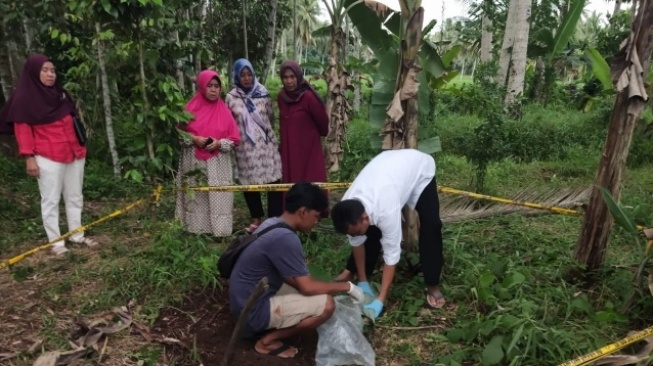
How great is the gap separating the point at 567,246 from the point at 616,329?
43.9 inches

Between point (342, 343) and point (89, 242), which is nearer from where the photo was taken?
point (342, 343)

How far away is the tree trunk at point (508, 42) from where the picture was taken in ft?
27.0

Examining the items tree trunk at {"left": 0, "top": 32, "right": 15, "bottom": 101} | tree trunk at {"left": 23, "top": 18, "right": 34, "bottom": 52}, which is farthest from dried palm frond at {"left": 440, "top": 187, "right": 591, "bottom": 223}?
tree trunk at {"left": 23, "top": 18, "right": 34, "bottom": 52}

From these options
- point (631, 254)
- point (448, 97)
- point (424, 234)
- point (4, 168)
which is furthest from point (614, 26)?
point (4, 168)

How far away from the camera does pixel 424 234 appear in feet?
9.80

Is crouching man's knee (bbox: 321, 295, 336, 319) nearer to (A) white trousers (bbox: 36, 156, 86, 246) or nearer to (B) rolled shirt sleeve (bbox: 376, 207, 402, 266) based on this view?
(B) rolled shirt sleeve (bbox: 376, 207, 402, 266)

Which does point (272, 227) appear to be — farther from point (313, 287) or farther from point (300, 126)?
point (300, 126)

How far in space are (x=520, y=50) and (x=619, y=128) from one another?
5.50 meters

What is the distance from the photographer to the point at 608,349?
2.25m

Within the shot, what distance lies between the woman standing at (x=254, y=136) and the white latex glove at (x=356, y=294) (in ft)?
4.76

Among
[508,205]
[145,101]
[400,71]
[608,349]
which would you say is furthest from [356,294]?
[145,101]

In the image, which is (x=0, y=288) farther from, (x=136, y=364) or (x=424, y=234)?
(x=424, y=234)

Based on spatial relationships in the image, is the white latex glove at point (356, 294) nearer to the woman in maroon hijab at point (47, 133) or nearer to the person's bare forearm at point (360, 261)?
the person's bare forearm at point (360, 261)

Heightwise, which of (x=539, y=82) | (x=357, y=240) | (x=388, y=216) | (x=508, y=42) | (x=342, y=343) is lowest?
(x=342, y=343)
